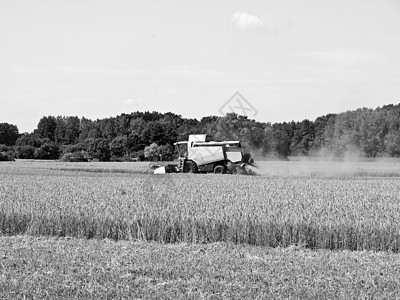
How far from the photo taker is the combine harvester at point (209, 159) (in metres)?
36.7

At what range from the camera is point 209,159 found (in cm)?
3697

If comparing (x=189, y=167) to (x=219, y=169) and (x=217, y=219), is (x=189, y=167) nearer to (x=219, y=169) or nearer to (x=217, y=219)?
(x=219, y=169)

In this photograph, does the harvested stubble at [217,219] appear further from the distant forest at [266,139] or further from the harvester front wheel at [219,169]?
the distant forest at [266,139]

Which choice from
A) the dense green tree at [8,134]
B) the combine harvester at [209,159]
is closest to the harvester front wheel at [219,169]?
the combine harvester at [209,159]

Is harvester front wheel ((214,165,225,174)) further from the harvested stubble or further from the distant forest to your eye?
the distant forest

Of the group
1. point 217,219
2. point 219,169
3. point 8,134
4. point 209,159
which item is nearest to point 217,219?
point 217,219

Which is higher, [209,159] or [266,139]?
[266,139]

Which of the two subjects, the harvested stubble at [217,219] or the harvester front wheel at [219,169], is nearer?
the harvested stubble at [217,219]

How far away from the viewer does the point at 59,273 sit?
9.59 meters

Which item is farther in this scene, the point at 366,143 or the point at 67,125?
the point at 67,125

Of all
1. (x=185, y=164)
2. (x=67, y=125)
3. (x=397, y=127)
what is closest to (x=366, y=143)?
(x=397, y=127)

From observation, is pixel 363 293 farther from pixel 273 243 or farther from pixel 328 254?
pixel 273 243

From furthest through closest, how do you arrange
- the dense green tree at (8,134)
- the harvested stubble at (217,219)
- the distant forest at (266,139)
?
the dense green tree at (8,134), the distant forest at (266,139), the harvested stubble at (217,219)

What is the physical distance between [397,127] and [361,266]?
6262cm
